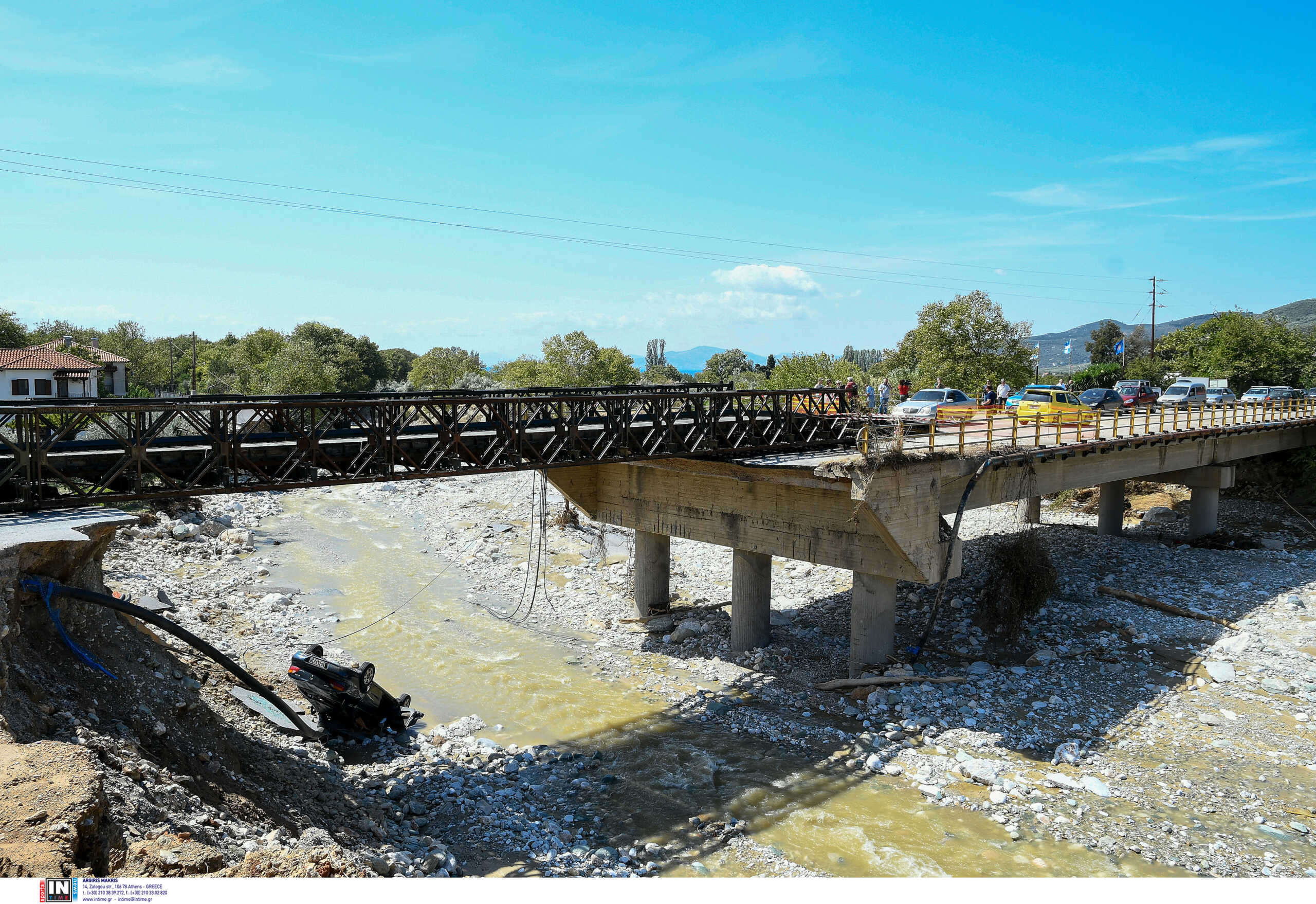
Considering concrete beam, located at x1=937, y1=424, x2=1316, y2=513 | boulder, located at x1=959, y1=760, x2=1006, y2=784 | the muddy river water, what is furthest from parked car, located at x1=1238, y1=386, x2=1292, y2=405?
the muddy river water

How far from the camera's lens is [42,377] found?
190 feet

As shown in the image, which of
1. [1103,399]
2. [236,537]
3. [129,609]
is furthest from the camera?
[1103,399]

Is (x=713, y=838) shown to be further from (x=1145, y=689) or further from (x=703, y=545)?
(x=703, y=545)

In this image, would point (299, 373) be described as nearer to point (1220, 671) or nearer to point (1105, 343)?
point (1220, 671)

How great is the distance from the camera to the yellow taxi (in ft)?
90.4

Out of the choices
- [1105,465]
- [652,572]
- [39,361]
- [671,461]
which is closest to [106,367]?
[39,361]

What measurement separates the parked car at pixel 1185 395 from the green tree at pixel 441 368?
59325 millimetres

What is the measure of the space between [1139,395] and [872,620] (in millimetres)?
32113

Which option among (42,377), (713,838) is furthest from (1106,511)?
(42,377)

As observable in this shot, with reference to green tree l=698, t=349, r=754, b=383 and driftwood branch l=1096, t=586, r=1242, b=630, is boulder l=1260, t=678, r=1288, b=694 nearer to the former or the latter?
driftwood branch l=1096, t=586, r=1242, b=630

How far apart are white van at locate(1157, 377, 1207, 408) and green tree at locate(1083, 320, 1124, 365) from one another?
231ft

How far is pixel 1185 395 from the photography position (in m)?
42.2

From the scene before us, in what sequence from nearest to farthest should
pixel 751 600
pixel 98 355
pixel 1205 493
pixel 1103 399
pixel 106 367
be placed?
pixel 751 600, pixel 1205 493, pixel 1103 399, pixel 106 367, pixel 98 355

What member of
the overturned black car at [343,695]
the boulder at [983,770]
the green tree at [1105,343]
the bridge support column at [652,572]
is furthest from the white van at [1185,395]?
the green tree at [1105,343]
